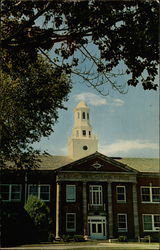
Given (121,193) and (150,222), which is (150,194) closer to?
(150,222)

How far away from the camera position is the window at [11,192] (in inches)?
1246

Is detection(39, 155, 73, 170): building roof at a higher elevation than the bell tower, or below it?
below

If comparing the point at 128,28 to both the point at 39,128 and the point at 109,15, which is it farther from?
the point at 39,128

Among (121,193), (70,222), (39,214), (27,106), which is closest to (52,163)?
(70,222)

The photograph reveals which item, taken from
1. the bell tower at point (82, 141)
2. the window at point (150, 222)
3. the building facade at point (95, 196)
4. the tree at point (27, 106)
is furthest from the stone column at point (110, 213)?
the tree at point (27, 106)

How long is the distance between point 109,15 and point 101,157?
28876mm

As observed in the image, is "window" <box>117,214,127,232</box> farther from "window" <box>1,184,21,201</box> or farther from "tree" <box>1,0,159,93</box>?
"tree" <box>1,0,159,93</box>

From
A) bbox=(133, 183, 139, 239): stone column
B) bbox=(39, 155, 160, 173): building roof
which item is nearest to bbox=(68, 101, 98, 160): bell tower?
bbox=(39, 155, 160, 173): building roof

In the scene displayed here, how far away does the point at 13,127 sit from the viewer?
46.3 feet

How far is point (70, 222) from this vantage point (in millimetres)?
31938

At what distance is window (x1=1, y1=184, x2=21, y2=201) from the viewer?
104 feet

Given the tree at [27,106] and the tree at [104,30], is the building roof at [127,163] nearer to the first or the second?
the tree at [27,106]

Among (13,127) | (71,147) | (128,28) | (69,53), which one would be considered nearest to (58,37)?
(69,53)

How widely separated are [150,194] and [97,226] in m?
6.69
